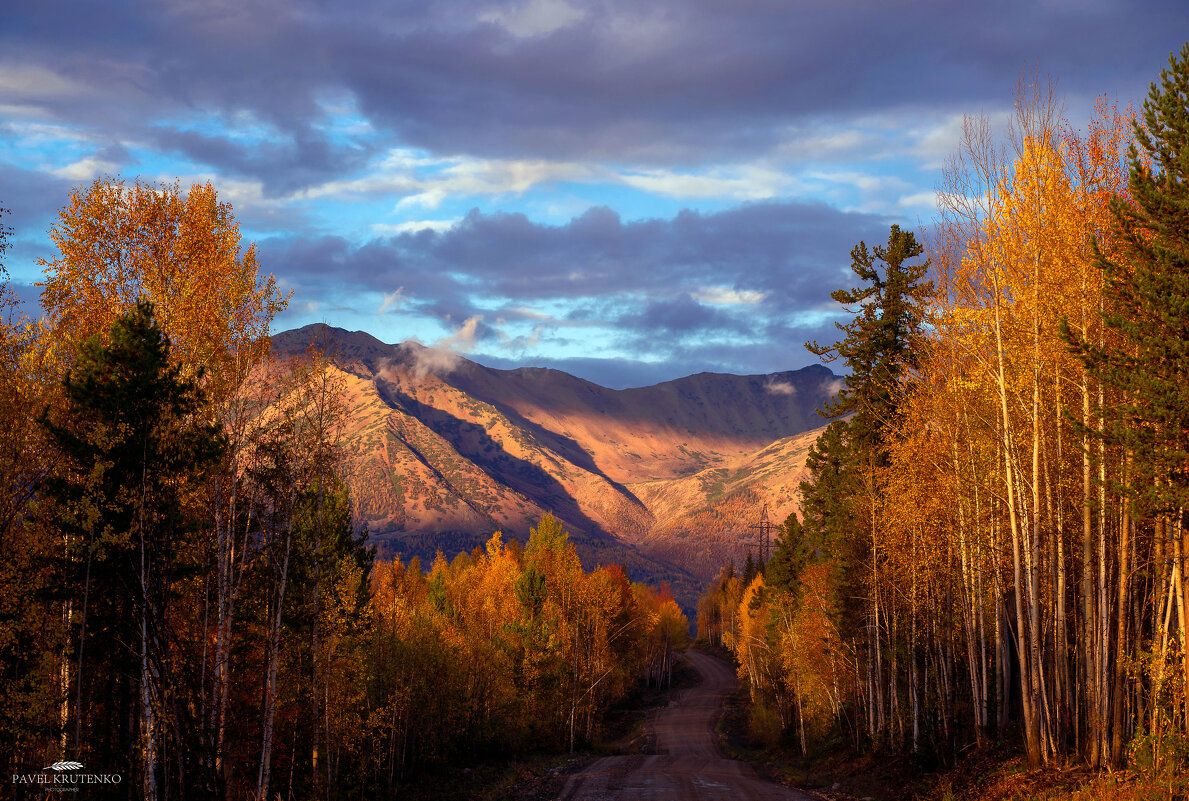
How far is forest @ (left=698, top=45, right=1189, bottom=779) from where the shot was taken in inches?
616

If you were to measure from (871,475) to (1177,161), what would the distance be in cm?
2051

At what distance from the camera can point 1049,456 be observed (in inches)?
867

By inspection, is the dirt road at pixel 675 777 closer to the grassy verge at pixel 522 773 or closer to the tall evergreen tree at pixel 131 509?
the grassy verge at pixel 522 773

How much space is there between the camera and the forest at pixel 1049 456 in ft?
51.4

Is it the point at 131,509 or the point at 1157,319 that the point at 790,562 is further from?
the point at 131,509

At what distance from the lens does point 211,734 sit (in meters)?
21.7

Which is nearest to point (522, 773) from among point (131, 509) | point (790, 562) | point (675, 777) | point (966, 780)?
point (675, 777)

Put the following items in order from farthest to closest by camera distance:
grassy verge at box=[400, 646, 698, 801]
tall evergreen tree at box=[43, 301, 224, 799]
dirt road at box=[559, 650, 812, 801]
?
grassy verge at box=[400, 646, 698, 801]
dirt road at box=[559, 650, 812, 801]
tall evergreen tree at box=[43, 301, 224, 799]

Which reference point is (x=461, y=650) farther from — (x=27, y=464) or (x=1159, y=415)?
(x=1159, y=415)

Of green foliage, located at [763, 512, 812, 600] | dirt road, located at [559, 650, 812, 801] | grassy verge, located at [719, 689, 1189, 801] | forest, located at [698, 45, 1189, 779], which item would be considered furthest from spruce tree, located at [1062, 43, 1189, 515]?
green foliage, located at [763, 512, 812, 600]

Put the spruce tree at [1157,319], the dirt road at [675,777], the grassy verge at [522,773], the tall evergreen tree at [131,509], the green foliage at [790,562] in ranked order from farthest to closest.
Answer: the green foliage at [790,562], the grassy verge at [522,773], the dirt road at [675,777], the tall evergreen tree at [131,509], the spruce tree at [1157,319]

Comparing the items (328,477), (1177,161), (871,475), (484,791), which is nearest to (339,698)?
(484,791)

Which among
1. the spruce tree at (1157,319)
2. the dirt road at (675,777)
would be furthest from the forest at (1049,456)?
the dirt road at (675,777)

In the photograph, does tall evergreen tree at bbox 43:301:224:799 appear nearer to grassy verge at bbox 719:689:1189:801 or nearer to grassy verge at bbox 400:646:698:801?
grassy verge at bbox 400:646:698:801
